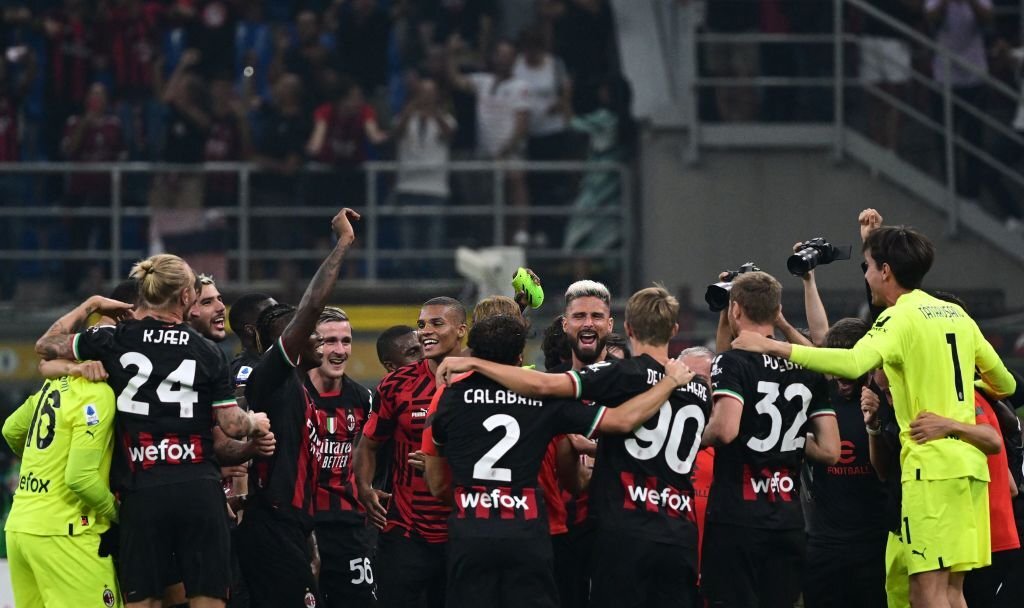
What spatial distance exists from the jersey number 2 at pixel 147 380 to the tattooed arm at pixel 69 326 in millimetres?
269

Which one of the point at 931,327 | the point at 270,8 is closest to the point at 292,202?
the point at 270,8

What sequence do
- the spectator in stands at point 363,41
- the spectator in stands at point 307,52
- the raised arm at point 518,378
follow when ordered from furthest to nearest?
the spectator in stands at point 363,41
the spectator in stands at point 307,52
the raised arm at point 518,378

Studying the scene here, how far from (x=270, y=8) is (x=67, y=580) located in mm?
12033

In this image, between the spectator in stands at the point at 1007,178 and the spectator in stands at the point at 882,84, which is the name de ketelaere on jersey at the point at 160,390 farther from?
the spectator in stands at the point at 1007,178

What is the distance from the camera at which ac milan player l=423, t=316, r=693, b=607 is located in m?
7.43

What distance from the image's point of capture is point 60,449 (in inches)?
320

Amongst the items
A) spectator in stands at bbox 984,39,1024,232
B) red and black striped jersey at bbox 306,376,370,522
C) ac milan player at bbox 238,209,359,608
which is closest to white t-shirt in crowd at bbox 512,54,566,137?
spectator in stands at bbox 984,39,1024,232

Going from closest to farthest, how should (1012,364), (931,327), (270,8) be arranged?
(931,327), (1012,364), (270,8)

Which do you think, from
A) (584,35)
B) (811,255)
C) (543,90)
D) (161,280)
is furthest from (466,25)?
(811,255)

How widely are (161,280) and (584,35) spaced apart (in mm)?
10542

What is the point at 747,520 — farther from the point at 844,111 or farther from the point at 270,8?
the point at 270,8

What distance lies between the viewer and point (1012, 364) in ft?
49.1

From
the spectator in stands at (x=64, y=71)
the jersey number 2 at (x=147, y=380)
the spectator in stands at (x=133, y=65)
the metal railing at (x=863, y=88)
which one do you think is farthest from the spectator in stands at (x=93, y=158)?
the jersey number 2 at (x=147, y=380)

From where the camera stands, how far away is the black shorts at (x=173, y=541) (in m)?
7.97
